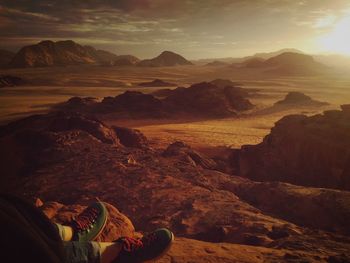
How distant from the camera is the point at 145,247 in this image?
274 cm

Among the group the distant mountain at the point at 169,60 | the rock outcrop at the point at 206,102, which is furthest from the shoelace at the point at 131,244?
the distant mountain at the point at 169,60

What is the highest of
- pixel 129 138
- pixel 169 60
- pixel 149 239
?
pixel 169 60

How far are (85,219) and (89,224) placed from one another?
60mm

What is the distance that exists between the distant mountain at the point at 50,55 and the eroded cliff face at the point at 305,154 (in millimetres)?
106077

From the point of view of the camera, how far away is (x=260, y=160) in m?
10.1

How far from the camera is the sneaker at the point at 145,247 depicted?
8.68 ft

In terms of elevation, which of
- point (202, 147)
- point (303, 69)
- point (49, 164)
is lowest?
point (202, 147)

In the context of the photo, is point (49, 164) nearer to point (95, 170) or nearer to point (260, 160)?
point (95, 170)

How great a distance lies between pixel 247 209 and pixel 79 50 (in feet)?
478

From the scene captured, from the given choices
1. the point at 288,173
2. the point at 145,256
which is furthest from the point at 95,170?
the point at 288,173

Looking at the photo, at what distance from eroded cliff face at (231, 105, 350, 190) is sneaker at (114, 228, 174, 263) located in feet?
19.5

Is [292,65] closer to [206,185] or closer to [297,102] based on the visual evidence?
[297,102]

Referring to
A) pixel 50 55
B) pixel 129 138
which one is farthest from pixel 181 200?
pixel 50 55

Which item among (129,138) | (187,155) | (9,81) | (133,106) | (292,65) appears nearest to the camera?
(187,155)
